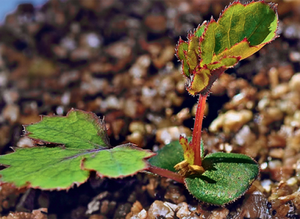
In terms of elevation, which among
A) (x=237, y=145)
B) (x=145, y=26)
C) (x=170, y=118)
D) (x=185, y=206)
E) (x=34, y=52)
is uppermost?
(x=145, y=26)

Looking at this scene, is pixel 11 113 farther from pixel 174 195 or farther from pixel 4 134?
pixel 174 195

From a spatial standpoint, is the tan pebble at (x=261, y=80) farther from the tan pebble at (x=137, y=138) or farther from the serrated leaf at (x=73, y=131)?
the serrated leaf at (x=73, y=131)

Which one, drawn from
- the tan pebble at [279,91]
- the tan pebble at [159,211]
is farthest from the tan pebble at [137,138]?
the tan pebble at [279,91]

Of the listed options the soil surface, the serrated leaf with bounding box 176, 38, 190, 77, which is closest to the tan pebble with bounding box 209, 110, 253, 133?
the soil surface

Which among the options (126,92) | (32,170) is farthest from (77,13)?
(32,170)

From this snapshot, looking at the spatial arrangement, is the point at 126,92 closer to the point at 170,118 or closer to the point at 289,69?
the point at 170,118

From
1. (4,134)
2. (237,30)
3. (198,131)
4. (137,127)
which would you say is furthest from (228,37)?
(4,134)
